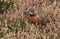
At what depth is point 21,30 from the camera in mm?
6711

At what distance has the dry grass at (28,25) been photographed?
6.39 metres

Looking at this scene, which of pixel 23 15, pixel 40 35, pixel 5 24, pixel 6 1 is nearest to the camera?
pixel 40 35

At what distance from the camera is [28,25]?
22.4 ft

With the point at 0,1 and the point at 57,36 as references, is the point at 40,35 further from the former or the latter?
the point at 0,1

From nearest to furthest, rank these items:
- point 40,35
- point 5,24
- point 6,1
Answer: point 40,35
point 5,24
point 6,1

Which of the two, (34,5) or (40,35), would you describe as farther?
(34,5)

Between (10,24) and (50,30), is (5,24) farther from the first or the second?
(50,30)

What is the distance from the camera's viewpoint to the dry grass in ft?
21.0

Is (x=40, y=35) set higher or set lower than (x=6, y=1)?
lower

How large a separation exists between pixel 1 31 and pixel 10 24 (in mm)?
448

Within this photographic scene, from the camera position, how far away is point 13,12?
7473 millimetres

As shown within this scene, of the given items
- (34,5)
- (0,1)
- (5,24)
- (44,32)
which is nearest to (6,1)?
(0,1)

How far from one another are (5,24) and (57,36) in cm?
125

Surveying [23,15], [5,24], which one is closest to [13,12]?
[23,15]
